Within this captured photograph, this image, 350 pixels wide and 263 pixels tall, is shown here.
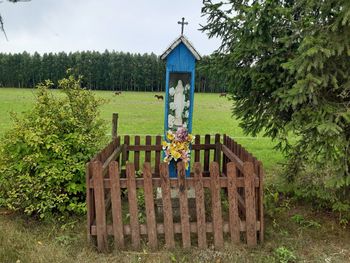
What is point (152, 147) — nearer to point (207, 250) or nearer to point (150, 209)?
point (150, 209)

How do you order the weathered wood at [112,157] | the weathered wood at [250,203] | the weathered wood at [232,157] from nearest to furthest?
the weathered wood at [250,203] → the weathered wood at [112,157] → the weathered wood at [232,157]

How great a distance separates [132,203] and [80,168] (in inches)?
46.5

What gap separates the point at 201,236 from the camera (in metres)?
4.18

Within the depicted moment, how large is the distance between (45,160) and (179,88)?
7.20ft

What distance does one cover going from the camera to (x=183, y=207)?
4.13 meters

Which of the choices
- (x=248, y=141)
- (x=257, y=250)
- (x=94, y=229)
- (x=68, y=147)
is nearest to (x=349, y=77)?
(x=257, y=250)

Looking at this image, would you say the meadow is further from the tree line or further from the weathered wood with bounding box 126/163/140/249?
the tree line

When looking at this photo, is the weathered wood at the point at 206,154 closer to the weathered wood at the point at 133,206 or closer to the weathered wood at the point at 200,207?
the weathered wood at the point at 200,207

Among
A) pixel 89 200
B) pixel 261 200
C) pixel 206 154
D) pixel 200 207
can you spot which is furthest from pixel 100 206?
pixel 206 154

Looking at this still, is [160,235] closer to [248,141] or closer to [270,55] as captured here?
[270,55]

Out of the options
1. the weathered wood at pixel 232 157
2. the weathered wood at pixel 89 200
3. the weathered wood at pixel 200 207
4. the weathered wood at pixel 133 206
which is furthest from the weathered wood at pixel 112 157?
the weathered wood at pixel 232 157

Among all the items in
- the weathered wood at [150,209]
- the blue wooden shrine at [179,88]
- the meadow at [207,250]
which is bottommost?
the meadow at [207,250]

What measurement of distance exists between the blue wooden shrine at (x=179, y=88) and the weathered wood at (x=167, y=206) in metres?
1.32

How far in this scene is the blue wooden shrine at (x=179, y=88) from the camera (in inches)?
210
